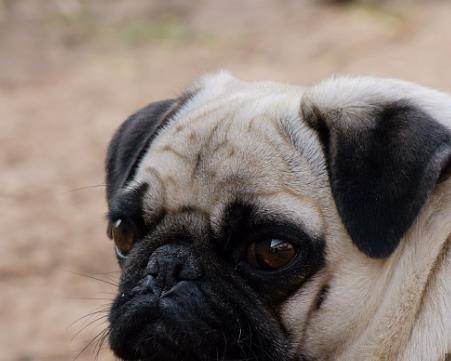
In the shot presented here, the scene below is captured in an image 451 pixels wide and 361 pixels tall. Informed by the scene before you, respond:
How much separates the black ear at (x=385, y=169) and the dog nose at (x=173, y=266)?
0.52 meters

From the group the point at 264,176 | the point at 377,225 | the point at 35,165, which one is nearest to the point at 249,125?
the point at 264,176

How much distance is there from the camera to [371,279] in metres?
2.91

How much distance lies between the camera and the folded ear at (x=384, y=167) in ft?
9.09


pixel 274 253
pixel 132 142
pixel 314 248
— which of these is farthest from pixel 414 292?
pixel 132 142

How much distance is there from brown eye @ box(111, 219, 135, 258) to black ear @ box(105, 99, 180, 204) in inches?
11.1

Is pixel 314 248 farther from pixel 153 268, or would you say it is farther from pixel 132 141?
pixel 132 141

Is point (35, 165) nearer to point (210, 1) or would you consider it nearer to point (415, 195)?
point (210, 1)

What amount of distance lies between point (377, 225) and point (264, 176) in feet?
1.38

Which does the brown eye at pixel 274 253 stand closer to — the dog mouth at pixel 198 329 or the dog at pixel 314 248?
the dog at pixel 314 248

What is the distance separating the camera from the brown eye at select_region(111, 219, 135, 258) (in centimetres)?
329

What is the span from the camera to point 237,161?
304 cm

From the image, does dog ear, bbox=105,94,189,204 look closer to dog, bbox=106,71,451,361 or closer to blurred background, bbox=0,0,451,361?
dog, bbox=106,71,451,361

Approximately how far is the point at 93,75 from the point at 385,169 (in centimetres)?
707

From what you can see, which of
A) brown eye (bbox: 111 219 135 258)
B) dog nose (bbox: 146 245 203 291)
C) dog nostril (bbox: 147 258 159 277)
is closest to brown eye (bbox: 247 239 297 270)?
dog nose (bbox: 146 245 203 291)
